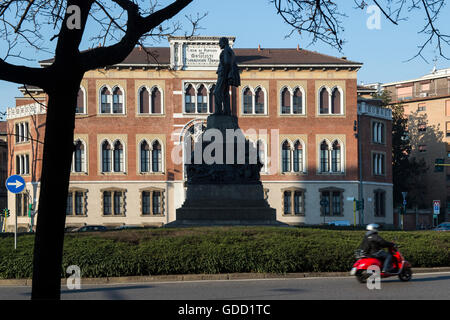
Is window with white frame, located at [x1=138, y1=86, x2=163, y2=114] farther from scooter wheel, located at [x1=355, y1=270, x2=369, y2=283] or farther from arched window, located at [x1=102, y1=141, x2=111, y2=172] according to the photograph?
scooter wheel, located at [x1=355, y1=270, x2=369, y2=283]

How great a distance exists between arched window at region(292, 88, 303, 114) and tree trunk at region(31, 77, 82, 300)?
5562 centimetres

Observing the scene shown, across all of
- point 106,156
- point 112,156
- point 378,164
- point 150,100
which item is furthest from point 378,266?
point 378,164

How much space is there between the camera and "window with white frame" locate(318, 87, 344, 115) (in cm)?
6209

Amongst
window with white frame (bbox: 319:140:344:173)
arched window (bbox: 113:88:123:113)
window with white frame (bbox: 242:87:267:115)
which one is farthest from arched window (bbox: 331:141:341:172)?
arched window (bbox: 113:88:123:113)

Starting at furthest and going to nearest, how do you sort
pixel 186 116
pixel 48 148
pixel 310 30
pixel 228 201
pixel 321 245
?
1. pixel 186 116
2. pixel 228 201
3. pixel 321 245
4. pixel 310 30
5. pixel 48 148

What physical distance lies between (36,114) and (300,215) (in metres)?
23.4

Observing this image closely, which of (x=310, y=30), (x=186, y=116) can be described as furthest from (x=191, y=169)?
(x=186, y=116)

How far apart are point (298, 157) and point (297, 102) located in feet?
15.0

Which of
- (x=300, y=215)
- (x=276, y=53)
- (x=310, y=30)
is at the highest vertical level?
(x=276, y=53)

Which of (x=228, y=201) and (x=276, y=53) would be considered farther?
(x=276, y=53)

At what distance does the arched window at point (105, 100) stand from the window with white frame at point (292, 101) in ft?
46.8

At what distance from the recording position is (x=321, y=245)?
18203mm

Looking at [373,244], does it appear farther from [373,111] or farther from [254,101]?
[373,111]

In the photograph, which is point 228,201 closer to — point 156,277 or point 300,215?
point 156,277
